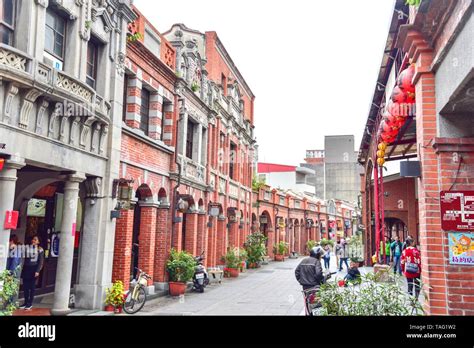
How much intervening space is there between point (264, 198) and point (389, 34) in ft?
75.4

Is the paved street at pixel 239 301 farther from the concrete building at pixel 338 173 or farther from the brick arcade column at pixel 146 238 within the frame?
the concrete building at pixel 338 173

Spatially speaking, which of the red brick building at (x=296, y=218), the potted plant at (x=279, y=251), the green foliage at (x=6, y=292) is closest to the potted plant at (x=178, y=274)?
the green foliage at (x=6, y=292)

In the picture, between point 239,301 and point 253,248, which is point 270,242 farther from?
point 239,301

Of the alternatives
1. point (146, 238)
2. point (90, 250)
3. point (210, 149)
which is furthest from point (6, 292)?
point (210, 149)

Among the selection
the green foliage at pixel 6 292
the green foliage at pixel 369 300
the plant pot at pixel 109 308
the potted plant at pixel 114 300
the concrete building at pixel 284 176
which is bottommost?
the plant pot at pixel 109 308

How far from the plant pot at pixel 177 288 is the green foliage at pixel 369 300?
9.47 metres

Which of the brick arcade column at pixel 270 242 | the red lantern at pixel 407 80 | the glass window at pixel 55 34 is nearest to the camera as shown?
the red lantern at pixel 407 80

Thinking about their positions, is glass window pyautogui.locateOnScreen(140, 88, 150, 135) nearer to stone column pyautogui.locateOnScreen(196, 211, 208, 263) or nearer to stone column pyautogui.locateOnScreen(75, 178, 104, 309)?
stone column pyautogui.locateOnScreen(75, 178, 104, 309)

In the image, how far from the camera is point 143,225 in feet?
43.0

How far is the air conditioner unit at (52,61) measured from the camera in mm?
8688

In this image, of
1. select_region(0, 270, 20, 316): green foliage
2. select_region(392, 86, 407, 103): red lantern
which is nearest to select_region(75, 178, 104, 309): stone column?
select_region(0, 270, 20, 316): green foliage

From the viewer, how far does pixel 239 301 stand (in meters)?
12.5

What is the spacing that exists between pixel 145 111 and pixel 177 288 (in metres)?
5.80
